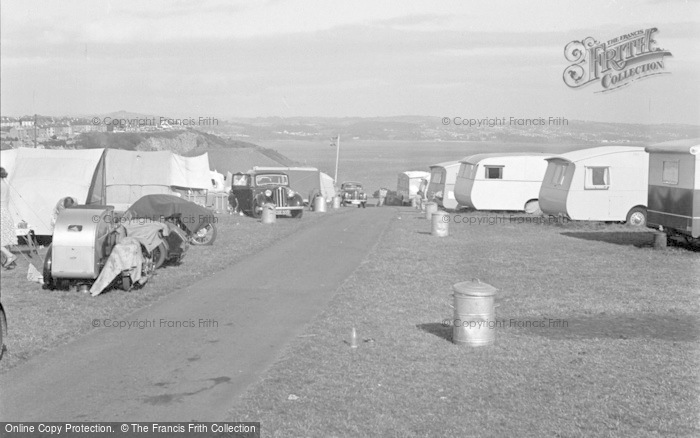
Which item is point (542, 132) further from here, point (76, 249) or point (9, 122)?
point (76, 249)

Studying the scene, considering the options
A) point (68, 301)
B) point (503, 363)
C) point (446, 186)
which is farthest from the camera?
point (446, 186)

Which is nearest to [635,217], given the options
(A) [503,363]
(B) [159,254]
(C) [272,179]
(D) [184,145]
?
(C) [272,179]

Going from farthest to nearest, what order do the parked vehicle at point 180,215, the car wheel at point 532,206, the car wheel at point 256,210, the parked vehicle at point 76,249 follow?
the car wheel at point 532,206
the car wheel at point 256,210
the parked vehicle at point 180,215
the parked vehicle at point 76,249

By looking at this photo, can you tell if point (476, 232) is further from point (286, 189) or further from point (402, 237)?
point (286, 189)

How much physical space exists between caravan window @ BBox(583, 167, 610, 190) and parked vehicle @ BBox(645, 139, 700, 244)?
5849 millimetres

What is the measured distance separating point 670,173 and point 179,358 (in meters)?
16.3

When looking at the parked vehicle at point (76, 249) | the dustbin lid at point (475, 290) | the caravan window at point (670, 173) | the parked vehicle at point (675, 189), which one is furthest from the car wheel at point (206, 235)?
the dustbin lid at point (475, 290)

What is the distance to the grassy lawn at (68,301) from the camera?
35.0 feet

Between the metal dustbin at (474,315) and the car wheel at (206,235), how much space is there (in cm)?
1357

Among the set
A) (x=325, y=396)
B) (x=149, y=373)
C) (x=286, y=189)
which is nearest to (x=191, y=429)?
(x=325, y=396)

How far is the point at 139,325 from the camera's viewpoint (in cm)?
1190

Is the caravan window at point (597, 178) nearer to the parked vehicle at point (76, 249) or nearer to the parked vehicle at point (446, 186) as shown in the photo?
the parked vehicle at point (446, 186)

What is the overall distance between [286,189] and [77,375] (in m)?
25.5

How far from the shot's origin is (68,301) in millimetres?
13594
